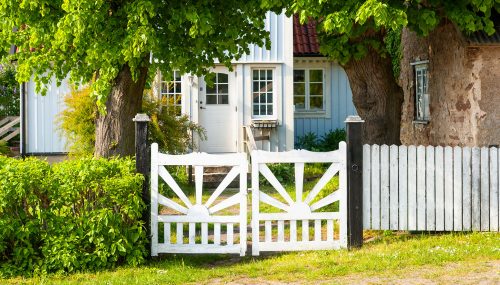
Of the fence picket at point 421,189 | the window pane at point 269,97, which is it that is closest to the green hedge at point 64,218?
the fence picket at point 421,189

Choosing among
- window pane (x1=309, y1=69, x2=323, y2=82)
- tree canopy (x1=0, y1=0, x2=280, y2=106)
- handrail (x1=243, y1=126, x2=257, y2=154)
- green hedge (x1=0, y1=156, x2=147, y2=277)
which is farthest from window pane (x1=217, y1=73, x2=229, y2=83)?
green hedge (x1=0, y1=156, x2=147, y2=277)

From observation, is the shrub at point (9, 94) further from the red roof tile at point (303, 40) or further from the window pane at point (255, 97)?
the red roof tile at point (303, 40)

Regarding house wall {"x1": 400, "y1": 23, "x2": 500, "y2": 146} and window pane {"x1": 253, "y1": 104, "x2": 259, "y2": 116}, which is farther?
window pane {"x1": 253, "y1": 104, "x2": 259, "y2": 116}

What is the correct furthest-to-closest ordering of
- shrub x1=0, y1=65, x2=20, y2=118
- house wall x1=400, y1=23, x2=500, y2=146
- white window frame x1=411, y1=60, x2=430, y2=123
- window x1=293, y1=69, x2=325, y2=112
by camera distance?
shrub x1=0, y1=65, x2=20, y2=118, window x1=293, y1=69, x2=325, y2=112, white window frame x1=411, y1=60, x2=430, y2=123, house wall x1=400, y1=23, x2=500, y2=146

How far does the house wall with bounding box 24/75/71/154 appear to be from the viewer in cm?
2027

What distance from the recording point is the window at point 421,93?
15574 millimetres

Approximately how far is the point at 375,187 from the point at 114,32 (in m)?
4.13

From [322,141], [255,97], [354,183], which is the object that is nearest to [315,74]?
[322,141]

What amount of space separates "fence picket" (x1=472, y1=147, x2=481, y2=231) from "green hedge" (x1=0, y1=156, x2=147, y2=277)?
175 inches

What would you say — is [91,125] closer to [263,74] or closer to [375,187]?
[263,74]

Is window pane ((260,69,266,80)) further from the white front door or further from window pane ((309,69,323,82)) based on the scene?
window pane ((309,69,323,82))

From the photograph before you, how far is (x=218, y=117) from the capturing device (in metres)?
21.3

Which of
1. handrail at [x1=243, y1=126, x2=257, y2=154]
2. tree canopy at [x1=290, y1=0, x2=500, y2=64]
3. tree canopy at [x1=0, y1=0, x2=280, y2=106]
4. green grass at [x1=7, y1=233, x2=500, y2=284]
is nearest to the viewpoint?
green grass at [x1=7, y1=233, x2=500, y2=284]

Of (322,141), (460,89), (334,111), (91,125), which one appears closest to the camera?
(460,89)
